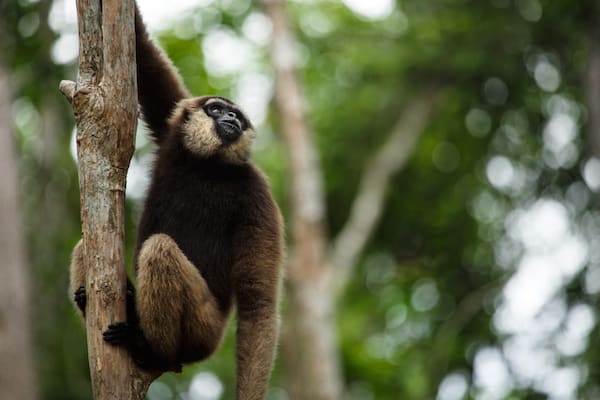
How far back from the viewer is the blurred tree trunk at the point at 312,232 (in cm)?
1836

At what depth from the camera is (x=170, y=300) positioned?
7301 millimetres

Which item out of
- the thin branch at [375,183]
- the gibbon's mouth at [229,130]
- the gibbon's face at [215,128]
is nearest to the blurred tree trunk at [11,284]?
the thin branch at [375,183]

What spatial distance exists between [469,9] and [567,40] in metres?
2.28

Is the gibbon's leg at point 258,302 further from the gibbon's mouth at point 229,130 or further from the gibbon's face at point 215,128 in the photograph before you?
the gibbon's mouth at point 229,130

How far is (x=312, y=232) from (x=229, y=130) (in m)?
10.8

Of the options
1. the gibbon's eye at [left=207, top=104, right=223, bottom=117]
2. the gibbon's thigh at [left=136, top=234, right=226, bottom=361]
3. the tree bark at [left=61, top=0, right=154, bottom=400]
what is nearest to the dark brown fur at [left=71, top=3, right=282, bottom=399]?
the gibbon's thigh at [left=136, top=234, right=226, bottom=361]

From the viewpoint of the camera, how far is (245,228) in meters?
8.09

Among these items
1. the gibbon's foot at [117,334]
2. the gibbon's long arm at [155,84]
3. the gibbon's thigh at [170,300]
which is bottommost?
the gibbon's foot at [117,334]

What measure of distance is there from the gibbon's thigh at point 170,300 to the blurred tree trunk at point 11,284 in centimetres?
993

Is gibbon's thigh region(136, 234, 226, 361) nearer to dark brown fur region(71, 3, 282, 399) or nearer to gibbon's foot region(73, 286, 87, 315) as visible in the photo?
dark brown fur region(71, 3, 282, 399)

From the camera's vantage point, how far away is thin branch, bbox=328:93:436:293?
19.5m

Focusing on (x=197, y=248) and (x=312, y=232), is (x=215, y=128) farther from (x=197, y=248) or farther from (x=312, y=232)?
(x=312, y=232)

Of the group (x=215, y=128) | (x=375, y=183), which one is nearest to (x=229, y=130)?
(x=215, y=128)

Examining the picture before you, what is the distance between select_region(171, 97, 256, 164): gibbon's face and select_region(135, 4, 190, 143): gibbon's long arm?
198mm
